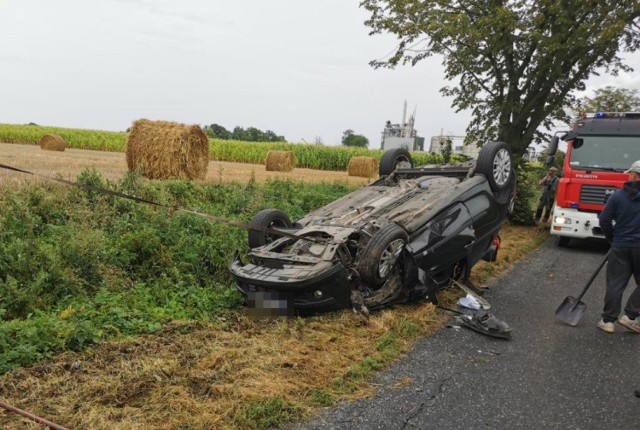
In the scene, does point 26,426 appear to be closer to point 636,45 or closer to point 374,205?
point 374,205

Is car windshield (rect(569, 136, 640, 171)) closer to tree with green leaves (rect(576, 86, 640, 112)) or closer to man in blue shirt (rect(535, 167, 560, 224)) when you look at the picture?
man in blue shirt (rect(535, 167, 560, 224))

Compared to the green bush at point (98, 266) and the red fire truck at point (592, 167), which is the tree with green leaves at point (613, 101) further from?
the green bush at point (98, 266)

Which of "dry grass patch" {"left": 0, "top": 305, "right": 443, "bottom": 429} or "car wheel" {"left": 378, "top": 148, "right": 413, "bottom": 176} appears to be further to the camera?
"car wheel" {"left": 378, "top": 148, "right": 413, "bottom": 176}

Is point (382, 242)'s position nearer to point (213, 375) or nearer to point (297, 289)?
point (297, 289)

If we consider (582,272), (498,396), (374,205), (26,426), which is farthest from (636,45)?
(26,426)

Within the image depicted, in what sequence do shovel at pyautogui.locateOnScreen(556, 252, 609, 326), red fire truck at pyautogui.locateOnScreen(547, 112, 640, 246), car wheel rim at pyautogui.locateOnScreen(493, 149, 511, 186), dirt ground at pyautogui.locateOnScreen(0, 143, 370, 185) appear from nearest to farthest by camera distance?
1. shovel at pyautogui.locateOnScreen(556, 252, 609, 326)
2. car wheel rim at pyautogui.locateOnScreen(493, 149, 511, 186)
3. red fire truck at pyautogui.locateOnScreen(547, 112, 640, 246)
4. dirt ground at pyautogui.locateOnScreen(0, 143, 370, 185)

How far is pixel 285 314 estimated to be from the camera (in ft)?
16.1

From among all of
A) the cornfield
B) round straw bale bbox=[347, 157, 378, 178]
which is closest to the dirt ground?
round straw bale bbox=[347, 157, 378, 178]

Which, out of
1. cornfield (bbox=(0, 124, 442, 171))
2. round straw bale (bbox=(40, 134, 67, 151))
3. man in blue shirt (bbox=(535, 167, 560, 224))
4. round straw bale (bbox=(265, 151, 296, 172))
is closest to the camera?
man in blue shirt (bbox=(535, 167, 560, 224))

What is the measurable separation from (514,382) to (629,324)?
224cm

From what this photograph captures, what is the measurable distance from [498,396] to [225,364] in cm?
209

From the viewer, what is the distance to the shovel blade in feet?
18.0

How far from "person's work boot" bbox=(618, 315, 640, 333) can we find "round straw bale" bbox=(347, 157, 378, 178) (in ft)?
55.3

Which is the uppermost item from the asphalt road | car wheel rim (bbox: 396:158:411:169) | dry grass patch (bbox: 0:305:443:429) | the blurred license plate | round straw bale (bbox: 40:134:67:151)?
car wheel rim (bbox: 396:158:411:169)
